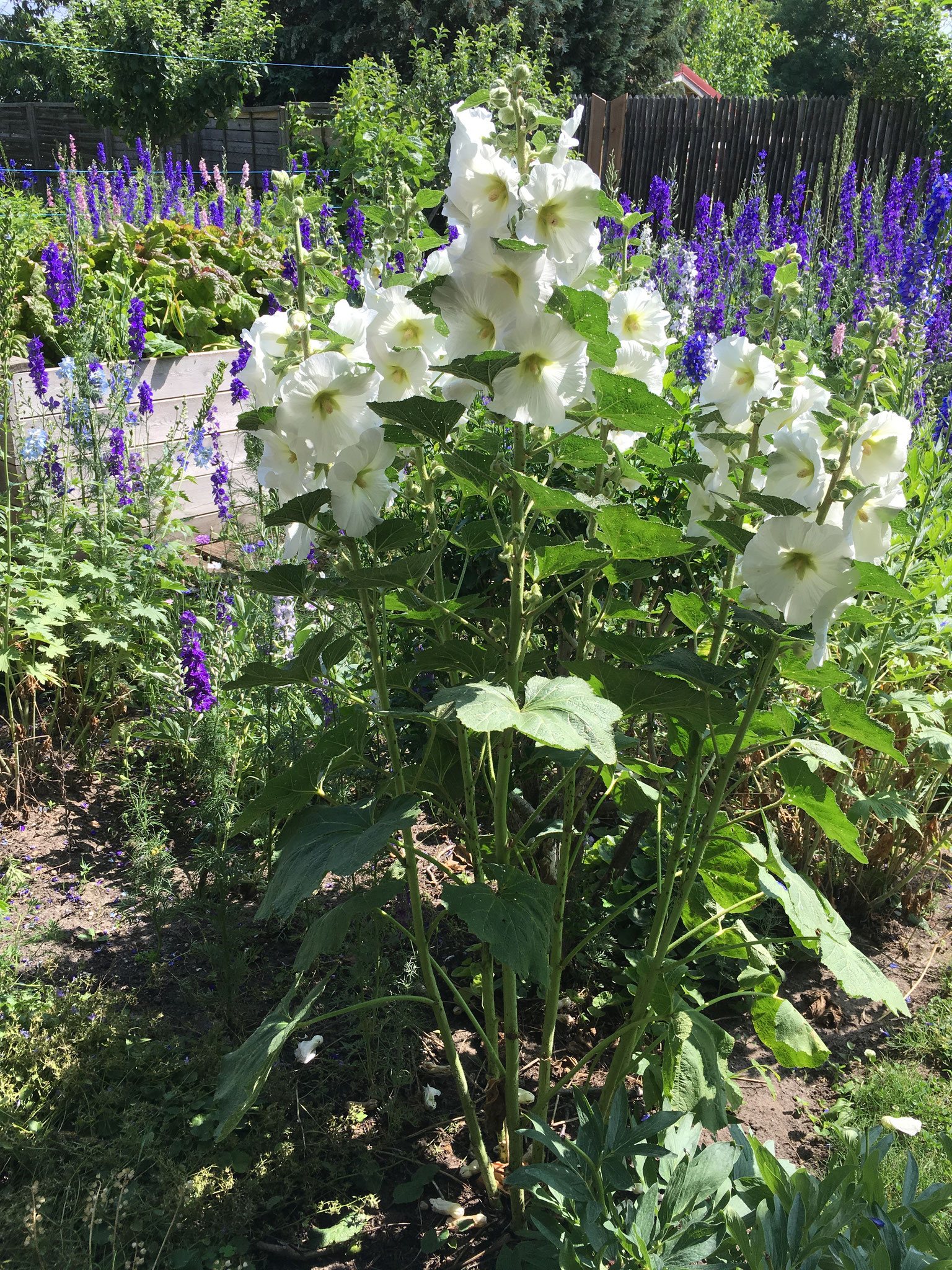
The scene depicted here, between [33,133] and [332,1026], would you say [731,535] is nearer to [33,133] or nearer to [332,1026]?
[332,1026]

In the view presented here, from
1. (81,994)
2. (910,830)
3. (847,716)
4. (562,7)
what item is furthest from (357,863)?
(562,7)

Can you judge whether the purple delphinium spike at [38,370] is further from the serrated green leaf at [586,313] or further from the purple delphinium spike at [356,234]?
the serrated green leaf at [586,313]

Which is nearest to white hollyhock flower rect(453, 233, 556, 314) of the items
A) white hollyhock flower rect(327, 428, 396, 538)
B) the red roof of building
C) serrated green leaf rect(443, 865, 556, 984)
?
white hollyhock flower rect(327, 428, 396, 538)

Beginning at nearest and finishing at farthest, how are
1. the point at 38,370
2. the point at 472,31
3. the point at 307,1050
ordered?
the point at 307,1050
the point at 38,370
the point at 472,31

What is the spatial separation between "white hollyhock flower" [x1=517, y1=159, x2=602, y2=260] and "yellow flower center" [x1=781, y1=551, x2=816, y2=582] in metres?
0.44

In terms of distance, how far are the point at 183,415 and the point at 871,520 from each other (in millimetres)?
3381

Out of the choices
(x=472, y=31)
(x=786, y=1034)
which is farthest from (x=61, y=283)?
(x=472, y=31)

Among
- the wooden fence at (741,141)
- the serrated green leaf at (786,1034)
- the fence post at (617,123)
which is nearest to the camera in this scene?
the serrated green leaf at (786,1034)

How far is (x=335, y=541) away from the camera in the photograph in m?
1.33

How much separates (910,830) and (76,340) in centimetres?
302

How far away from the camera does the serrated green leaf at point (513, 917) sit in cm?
121

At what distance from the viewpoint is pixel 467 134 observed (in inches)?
45.5

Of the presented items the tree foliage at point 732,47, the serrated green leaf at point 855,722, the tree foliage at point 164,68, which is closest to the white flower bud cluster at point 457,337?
the serrated green leaf at point 855,722

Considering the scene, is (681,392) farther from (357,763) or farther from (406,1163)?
(406,1163)
